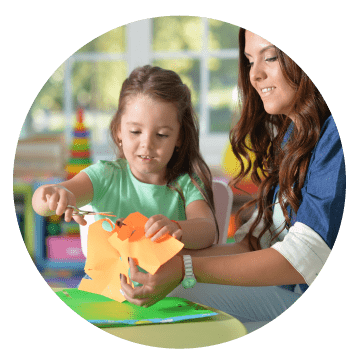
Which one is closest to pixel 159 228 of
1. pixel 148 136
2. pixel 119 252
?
pixel 119 252

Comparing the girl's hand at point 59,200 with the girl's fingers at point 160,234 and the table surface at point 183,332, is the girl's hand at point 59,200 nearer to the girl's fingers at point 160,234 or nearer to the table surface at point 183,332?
the girl's fingers at point 160,234

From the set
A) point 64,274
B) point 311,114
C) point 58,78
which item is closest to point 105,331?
point 64,274

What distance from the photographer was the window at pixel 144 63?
1302 millimetres

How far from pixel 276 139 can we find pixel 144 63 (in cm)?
42

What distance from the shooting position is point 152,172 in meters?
1.29

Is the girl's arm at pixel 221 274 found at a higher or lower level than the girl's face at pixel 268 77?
lower

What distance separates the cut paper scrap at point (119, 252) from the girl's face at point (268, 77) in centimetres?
46

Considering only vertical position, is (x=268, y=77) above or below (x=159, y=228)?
above

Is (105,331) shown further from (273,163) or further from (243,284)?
(273,163)

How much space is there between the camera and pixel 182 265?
1.25 m

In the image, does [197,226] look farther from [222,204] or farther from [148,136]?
[148,136]

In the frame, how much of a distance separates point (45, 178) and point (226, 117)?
527 mm

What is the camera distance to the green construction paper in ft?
4.37

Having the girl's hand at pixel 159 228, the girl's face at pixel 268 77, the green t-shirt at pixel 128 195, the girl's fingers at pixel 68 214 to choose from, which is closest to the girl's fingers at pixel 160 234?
the girl's hand at pixel 159 228
